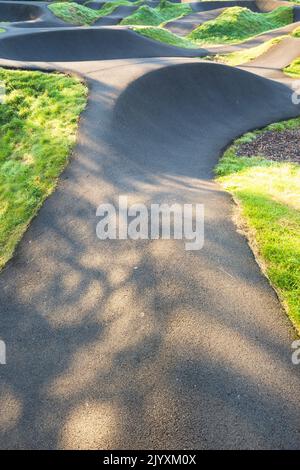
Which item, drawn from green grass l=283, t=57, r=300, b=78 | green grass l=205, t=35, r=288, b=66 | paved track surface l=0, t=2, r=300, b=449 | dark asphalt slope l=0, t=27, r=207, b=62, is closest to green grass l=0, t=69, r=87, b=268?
paved track surface l=0, t=2, r=300, b=449

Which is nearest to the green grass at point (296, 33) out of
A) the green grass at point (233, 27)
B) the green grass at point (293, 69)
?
the green grass at point (233, 27)

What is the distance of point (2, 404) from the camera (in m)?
5.81

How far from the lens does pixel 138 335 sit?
20.6 feet

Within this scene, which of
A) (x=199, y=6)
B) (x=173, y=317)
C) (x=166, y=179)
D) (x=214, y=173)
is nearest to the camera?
(x=173, y=317)

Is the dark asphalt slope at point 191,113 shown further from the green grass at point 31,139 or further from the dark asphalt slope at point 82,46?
the dark asphalt slope at point 82,46

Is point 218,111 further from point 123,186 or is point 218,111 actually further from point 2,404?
point 2,404

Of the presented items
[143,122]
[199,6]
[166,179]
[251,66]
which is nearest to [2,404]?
[166,179]

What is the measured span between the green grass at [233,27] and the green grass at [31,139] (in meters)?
29.2

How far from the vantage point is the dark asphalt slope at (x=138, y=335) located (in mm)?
5133

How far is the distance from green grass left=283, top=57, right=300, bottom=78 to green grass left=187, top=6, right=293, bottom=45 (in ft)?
43.2

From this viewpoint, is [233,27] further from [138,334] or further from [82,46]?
[138,334]

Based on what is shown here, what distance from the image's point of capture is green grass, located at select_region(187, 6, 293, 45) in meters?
40.7

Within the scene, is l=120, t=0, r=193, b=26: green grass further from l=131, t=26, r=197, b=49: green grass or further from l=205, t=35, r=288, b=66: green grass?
l=205, t=35, r=288, b=66: green grass

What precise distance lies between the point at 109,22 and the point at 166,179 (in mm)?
43832
